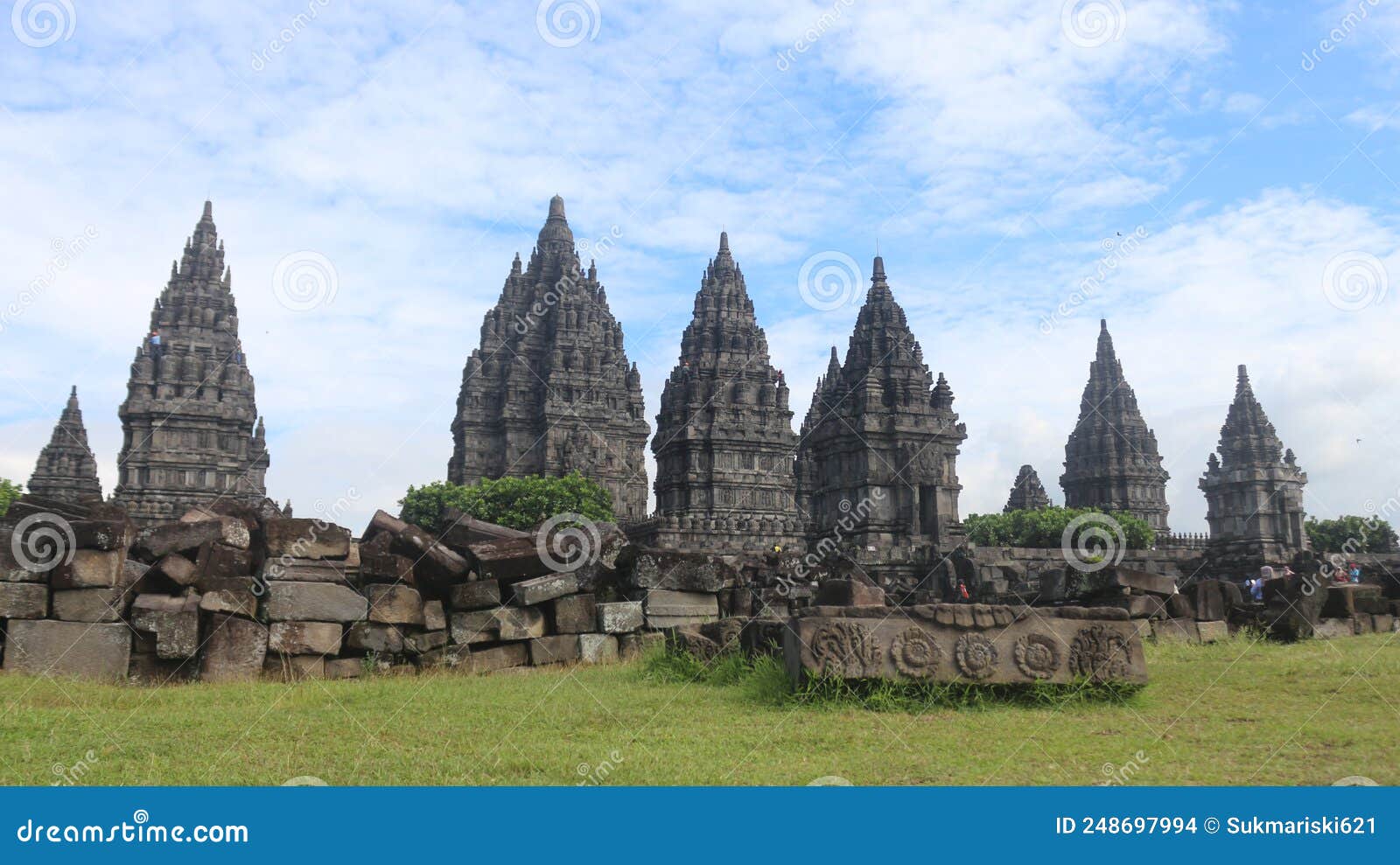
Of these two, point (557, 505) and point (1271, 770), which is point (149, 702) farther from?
point (557, 505)

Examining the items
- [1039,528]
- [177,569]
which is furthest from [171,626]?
[1039,528]

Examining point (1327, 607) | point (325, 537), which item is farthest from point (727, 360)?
point (325, 537)

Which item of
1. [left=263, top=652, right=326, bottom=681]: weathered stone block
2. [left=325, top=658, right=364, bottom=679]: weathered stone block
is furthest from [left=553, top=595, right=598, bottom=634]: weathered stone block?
[left=263, top=652, right=326, bottom=681]: weathered stone block

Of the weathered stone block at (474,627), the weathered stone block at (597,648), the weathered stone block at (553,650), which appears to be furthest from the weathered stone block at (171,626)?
the weathered stone block at (597,648)

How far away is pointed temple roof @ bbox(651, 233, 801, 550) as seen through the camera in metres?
46.7

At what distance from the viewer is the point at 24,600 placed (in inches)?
393

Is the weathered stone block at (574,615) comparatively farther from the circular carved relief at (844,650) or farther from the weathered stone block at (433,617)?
the circular carved relief at (844,650)

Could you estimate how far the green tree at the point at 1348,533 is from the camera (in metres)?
52.2

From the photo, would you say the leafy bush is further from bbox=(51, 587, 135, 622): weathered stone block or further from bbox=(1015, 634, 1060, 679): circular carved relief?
bbox=(51, 587, 135, 622): weathered stone block

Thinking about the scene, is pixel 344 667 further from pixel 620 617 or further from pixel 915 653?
pixel 915 653

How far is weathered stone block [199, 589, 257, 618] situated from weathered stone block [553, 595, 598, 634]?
3.22 m

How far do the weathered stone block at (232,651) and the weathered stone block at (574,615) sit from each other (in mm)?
3139

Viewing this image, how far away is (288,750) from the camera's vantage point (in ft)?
21.1

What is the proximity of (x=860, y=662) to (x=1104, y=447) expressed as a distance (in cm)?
5691
